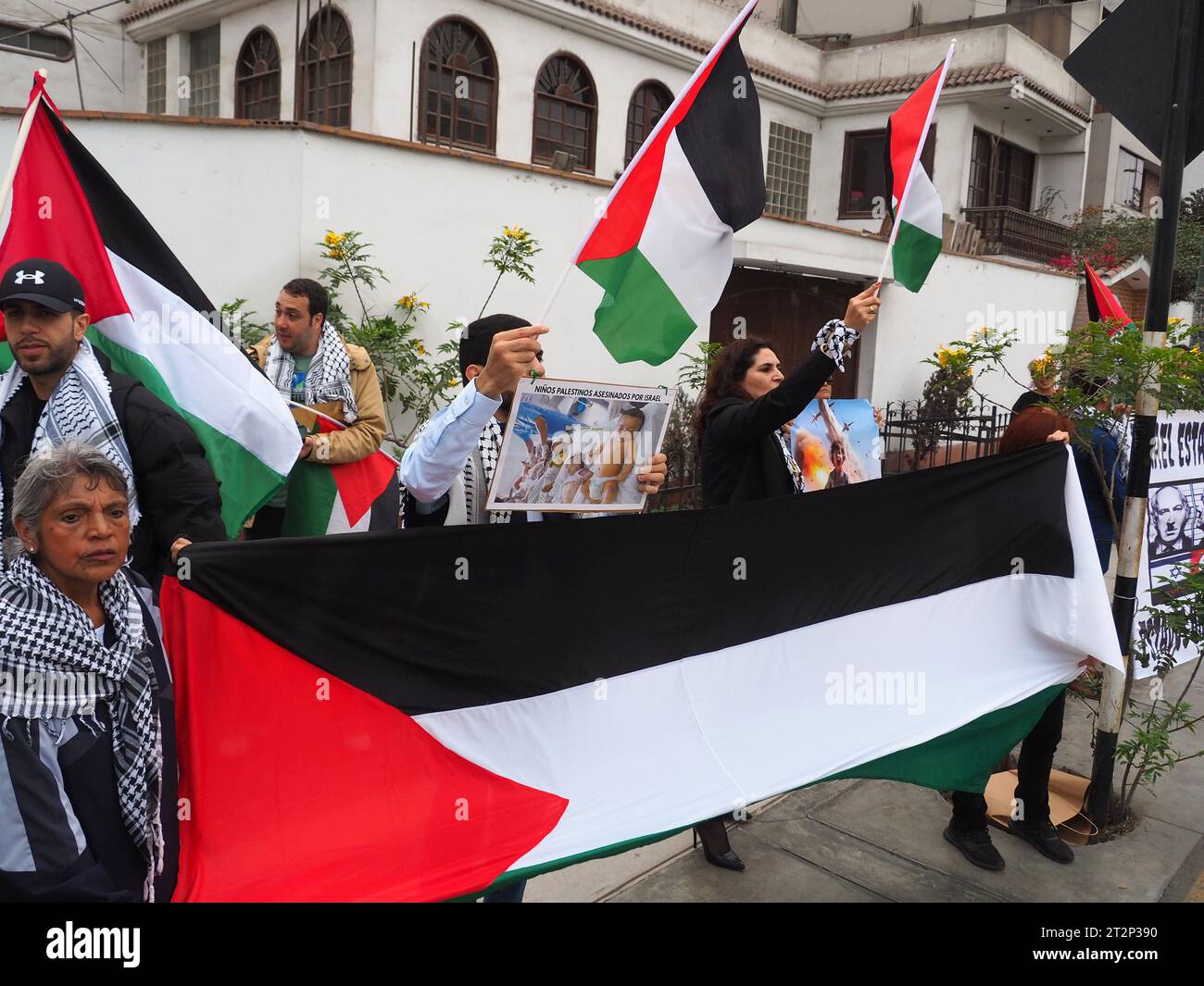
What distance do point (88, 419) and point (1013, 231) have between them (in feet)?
57.0

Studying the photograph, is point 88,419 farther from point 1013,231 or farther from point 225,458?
point 1013,231

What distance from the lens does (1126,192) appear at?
21719mm

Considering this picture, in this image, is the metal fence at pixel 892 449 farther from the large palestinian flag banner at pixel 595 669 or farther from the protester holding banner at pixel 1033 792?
the large palestinian flag banner at pixel 595 669

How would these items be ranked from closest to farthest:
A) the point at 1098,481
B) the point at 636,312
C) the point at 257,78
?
the point at 636,312 < the point at 1098,481 < the point at 257,78

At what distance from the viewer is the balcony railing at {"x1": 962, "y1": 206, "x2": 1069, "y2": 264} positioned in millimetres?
17219

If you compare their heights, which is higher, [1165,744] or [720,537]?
[720,537]

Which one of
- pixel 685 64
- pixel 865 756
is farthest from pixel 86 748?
pixel 685 64

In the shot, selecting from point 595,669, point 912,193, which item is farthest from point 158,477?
point 912,193

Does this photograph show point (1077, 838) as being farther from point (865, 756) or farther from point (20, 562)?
→ point (20, 562)

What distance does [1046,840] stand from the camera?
4062 millimetres

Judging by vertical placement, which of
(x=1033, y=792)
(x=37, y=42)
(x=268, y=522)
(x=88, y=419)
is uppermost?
(x=37, y=42)

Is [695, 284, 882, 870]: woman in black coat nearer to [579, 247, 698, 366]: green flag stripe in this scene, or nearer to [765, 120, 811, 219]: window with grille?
[579, 247, 698, 366]: green flag stripe

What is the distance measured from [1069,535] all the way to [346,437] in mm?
3187

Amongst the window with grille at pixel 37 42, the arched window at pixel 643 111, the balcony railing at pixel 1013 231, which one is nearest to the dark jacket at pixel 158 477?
the window with grille at pixel 37 42
